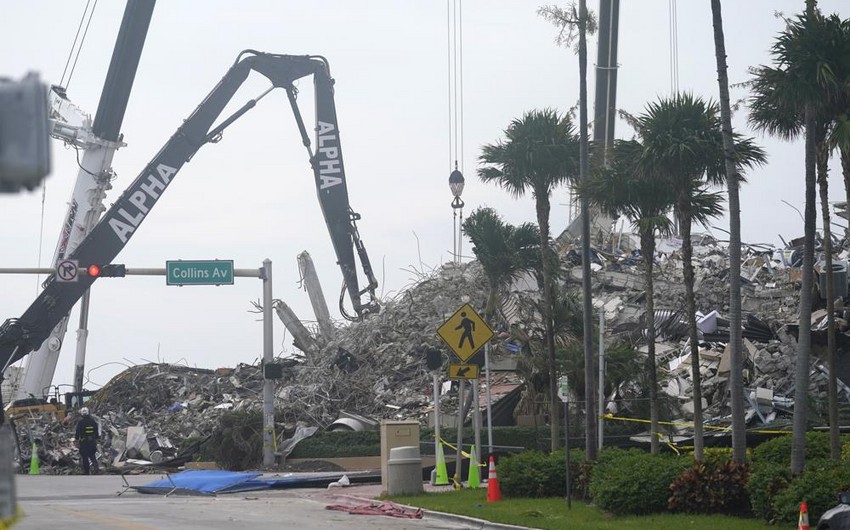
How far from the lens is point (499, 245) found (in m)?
26.8

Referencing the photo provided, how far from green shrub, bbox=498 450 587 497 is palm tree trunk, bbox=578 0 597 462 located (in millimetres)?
1010

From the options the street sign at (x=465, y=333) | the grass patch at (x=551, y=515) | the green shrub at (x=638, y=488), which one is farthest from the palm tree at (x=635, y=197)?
the green shrub at (x=638, y=488)

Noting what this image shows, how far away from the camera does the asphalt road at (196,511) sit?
652 inches

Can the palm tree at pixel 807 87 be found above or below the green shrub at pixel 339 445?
above

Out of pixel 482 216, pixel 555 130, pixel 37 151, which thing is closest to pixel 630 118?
pixel 555 130

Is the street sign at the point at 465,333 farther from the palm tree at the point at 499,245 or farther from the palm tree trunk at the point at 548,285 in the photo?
the palm tree at the point at 499,245

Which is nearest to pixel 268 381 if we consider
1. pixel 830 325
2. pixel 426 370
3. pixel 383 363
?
pixel 426 370

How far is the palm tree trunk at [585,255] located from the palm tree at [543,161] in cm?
112

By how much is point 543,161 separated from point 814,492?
1223 centimetres

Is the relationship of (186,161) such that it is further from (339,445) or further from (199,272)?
(339,445)

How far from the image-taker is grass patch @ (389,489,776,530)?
50.0ft

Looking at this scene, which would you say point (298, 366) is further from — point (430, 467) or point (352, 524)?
point (352, 524)

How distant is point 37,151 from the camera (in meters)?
3.06

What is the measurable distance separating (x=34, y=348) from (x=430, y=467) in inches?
573
